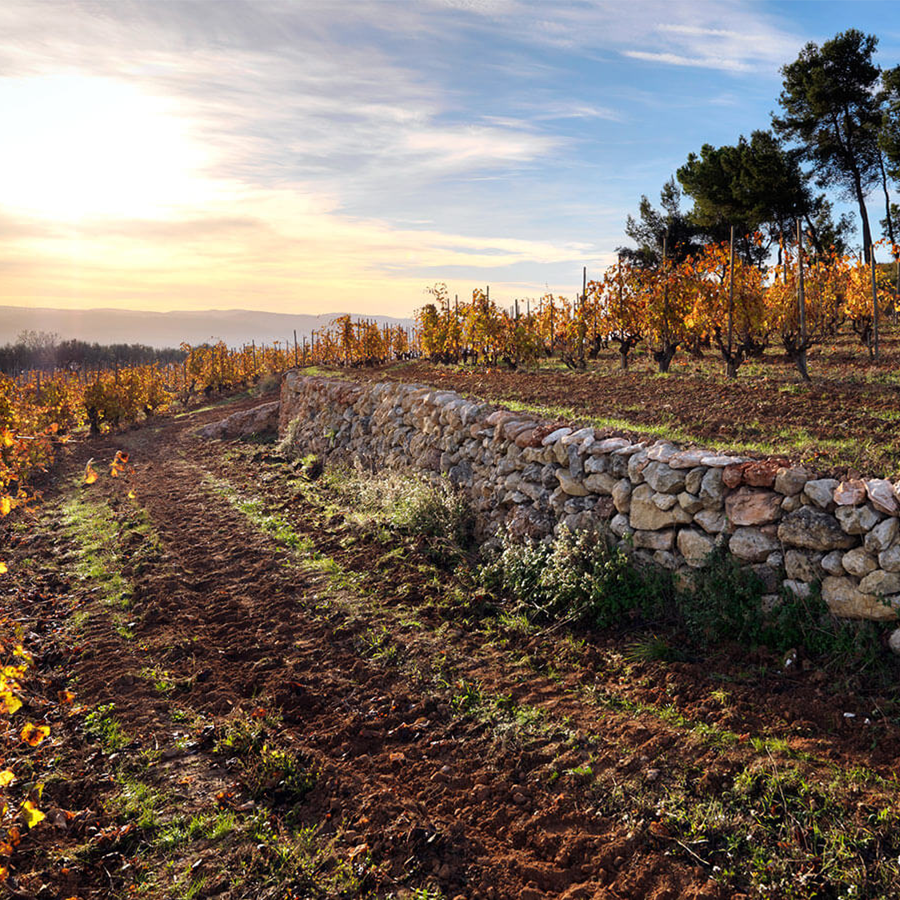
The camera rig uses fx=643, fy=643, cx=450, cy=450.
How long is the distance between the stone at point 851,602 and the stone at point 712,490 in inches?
37.0

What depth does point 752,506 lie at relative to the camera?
489 centimetres

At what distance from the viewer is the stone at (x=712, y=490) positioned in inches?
201

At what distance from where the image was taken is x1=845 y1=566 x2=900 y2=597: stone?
4160mm

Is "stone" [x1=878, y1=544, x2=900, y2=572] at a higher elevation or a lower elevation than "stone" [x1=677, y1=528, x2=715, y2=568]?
higher

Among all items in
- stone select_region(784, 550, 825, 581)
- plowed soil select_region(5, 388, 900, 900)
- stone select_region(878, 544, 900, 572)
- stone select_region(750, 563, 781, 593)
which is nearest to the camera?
plowed soil select_region(5, 388, 900, 900)

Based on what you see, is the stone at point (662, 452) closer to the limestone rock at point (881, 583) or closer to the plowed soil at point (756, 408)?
the plowed soil at point (756, 408)

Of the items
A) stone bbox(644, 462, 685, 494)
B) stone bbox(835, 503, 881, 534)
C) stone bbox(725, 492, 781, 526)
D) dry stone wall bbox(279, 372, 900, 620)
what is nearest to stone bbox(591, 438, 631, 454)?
dry stone wall bbox(279, 372, 900, 620)

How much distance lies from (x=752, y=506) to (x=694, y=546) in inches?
21.5

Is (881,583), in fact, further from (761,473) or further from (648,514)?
(648,514)

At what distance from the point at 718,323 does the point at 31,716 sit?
12.7m

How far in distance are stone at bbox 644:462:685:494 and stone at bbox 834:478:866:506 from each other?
1157mm

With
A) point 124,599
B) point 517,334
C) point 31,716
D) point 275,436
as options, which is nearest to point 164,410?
point 275,436

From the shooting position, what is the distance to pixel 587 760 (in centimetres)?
387

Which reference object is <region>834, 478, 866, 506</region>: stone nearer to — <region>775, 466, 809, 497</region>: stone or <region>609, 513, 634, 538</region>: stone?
<region>775, 466, 809, 497</region>: stone
